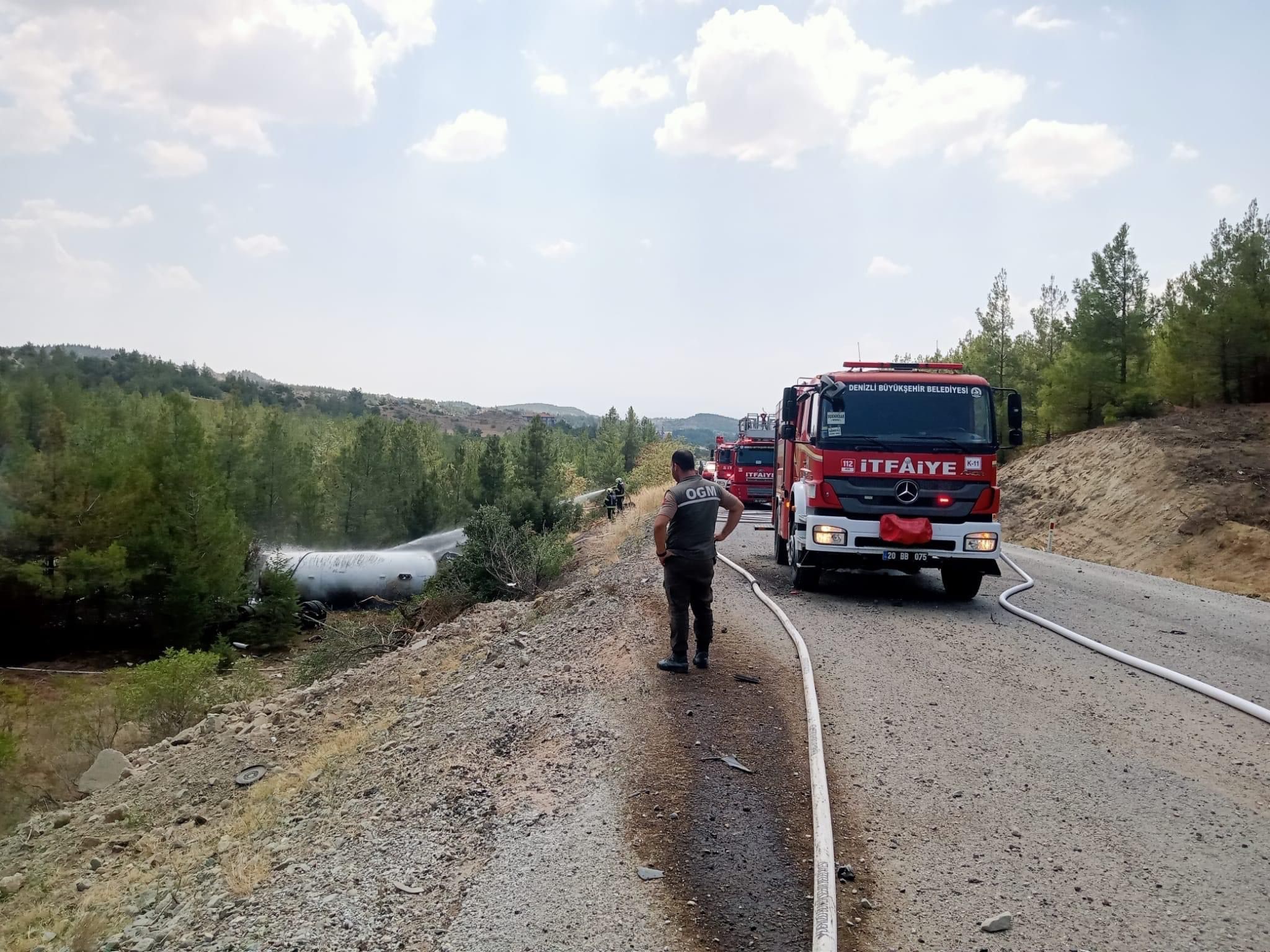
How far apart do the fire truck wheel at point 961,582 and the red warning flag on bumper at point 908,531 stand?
42.2 inches

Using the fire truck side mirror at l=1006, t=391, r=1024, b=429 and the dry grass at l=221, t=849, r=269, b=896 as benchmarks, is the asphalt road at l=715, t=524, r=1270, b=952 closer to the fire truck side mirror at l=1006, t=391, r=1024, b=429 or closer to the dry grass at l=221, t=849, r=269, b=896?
the fire truck side mirror at l=1006, t=391, r=1024, b=429

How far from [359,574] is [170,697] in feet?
66.5

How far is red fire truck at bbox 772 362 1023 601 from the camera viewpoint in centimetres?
1013

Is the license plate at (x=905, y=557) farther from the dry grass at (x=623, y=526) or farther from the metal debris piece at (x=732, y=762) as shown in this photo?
the dry grass at (x=623, y=526)

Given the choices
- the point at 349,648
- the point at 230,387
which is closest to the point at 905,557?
the point at 349,648

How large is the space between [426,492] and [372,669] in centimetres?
3981

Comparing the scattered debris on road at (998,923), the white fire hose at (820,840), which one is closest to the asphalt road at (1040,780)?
the scattered debris on road at (998,923)

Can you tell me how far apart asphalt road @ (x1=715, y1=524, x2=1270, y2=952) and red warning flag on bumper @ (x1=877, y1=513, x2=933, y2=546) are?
94 cm

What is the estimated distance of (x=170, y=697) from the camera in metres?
15.0

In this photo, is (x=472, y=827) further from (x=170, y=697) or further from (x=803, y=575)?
(x=170, y=697)

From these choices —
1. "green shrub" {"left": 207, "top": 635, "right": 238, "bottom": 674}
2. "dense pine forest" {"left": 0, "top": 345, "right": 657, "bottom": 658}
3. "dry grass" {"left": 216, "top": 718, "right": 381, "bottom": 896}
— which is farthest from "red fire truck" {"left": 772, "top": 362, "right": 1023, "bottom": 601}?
"green shrub" {"left": 207, "top": 635, "right": 238, "bottom": 674}

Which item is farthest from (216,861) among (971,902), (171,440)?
(171,440)

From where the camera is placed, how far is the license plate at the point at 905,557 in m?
10.2

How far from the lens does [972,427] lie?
10.3m
